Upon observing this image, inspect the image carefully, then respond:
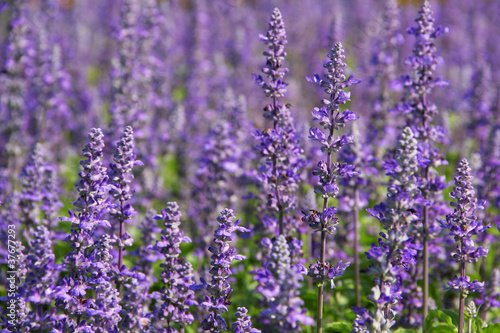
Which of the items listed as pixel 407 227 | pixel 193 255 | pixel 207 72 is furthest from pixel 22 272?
pixel 207 72

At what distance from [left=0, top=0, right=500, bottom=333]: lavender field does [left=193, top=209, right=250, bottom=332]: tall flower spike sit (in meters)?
0.02

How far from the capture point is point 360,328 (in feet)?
18.6

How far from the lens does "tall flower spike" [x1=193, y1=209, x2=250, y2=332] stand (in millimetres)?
5766

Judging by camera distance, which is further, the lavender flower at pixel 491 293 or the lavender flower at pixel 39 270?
the lavender flower at pixel 491 293

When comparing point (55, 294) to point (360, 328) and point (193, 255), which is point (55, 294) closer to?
point (360, 328)

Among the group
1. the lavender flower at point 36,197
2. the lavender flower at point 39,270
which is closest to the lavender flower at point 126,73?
the lavender flower at point 36,197

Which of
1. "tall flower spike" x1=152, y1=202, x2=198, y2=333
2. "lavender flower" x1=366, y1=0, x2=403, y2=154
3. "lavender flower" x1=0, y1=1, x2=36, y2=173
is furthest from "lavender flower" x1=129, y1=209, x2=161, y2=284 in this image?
"lavender flower" x1=366, y1=0, x2=403, y2=154

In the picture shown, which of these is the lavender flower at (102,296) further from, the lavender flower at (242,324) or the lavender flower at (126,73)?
the lavender flower at (126,73)

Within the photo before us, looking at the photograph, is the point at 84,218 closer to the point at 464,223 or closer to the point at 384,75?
the point at 464,223

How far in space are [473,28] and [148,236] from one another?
19.1 meters

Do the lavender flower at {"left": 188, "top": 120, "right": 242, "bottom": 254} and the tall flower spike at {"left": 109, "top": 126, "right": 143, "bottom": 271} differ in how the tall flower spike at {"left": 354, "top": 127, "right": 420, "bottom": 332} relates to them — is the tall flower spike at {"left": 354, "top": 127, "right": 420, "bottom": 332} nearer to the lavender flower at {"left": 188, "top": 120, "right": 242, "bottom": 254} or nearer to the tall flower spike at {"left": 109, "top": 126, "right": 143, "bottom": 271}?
the tall flower spike at {"left": 109, "top": 126, "right": 143, "bottom": 271}

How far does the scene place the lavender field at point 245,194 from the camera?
5734 millimetres

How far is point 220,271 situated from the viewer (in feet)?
19.3

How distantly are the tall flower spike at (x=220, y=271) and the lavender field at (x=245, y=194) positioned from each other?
0.02 metres
